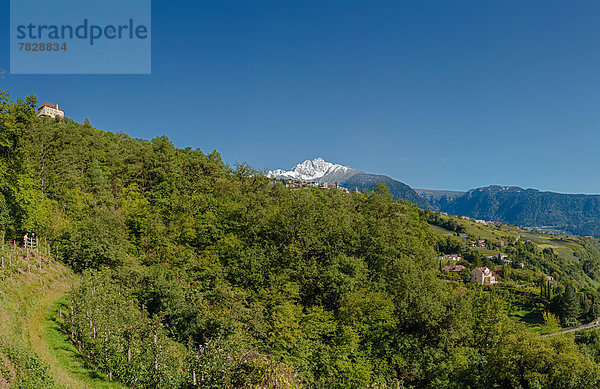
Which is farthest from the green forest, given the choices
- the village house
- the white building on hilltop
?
the village house

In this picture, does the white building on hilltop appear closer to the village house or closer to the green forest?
the green forest

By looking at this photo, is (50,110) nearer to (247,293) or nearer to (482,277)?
(247,293)

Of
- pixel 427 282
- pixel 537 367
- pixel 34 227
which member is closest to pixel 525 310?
pixel 427 282

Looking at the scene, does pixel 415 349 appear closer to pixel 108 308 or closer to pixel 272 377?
pixel 272 377

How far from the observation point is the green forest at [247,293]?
16.0 m

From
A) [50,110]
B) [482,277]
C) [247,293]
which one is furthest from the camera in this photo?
[482,277]

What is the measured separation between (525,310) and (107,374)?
103689 mm

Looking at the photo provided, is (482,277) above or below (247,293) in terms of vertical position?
below

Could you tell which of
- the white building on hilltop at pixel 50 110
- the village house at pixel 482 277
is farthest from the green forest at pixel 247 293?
the village house at pixel 482 277

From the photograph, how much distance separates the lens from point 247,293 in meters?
27.9

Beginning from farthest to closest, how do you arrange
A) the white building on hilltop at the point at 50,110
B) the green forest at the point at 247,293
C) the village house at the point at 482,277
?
the village house at the point at 482,277
the white building on hilltop at the point at 50,110
the green forest at the point at 247,293

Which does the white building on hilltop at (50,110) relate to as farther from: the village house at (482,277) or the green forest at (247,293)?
the village house at (482,277)

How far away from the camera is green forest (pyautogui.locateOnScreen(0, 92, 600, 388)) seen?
52.4 ft

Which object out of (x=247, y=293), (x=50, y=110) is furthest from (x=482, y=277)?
(x=50, y=110)
